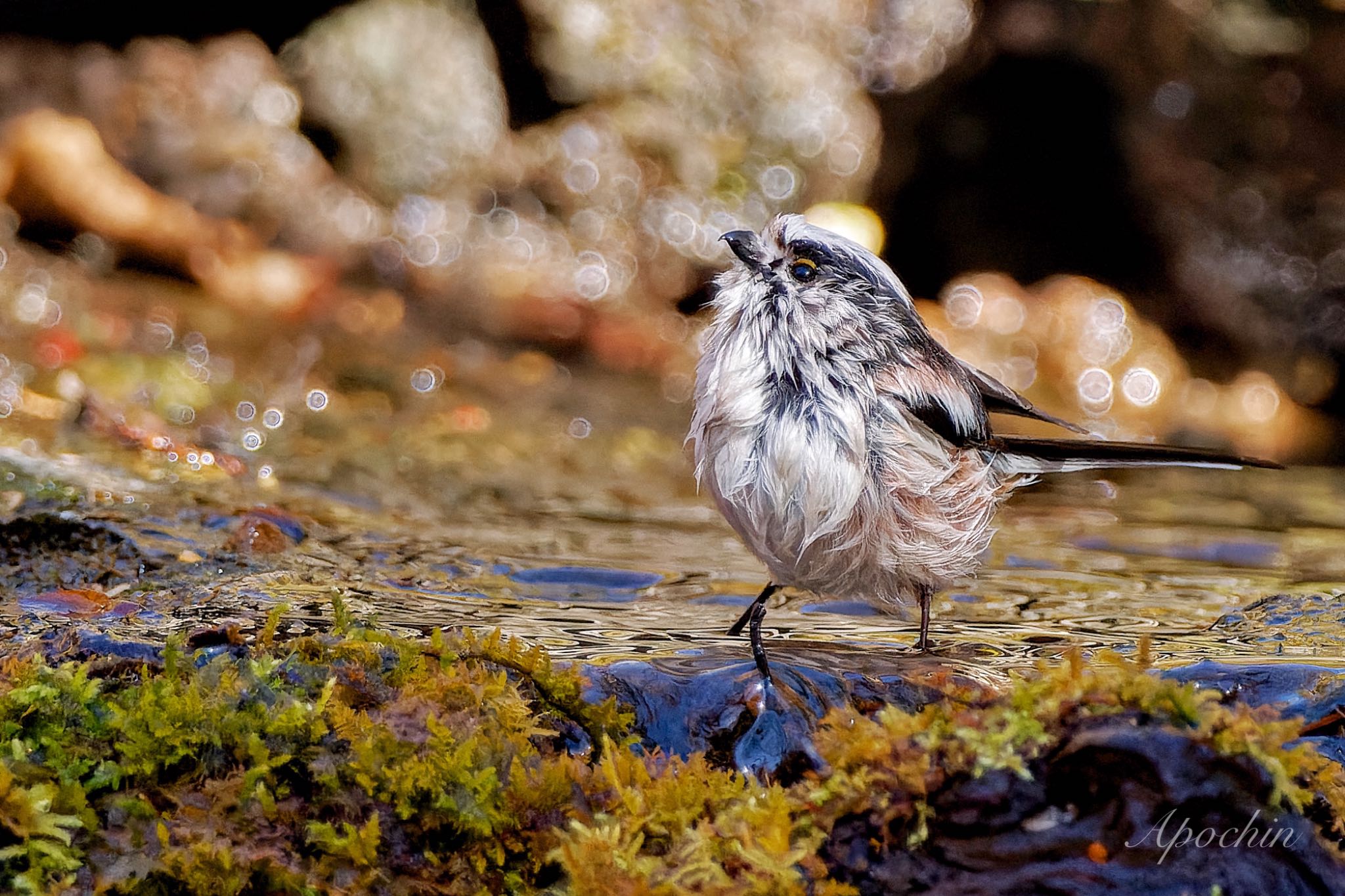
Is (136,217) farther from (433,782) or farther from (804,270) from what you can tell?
(433,782)

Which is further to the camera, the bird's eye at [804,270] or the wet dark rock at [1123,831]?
the bird's eye at [804,270]

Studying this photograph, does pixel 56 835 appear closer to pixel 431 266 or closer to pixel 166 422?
pixel 166 422

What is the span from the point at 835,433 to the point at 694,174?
23.2 ft

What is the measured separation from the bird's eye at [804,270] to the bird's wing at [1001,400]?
0.88 m

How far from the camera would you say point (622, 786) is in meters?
2.87

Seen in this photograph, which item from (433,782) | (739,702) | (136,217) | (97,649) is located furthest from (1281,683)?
(136,217)

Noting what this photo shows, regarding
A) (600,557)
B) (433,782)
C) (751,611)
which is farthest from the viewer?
(600,557)

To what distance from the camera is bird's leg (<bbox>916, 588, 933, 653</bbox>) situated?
166 inches

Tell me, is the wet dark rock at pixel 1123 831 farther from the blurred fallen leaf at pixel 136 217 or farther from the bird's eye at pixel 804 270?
the blurred fallen leaf at pixel 136 217

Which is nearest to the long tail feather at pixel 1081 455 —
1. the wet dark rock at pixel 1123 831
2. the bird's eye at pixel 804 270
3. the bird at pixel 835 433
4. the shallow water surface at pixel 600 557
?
the bird at pixel 835 433

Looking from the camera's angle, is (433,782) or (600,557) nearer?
(433,782)

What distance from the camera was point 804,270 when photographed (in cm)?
405

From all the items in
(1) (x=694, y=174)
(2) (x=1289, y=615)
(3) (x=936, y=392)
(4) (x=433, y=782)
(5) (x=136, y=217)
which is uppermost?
(1) (x=694, y=174)

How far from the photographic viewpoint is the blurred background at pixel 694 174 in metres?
9.65
